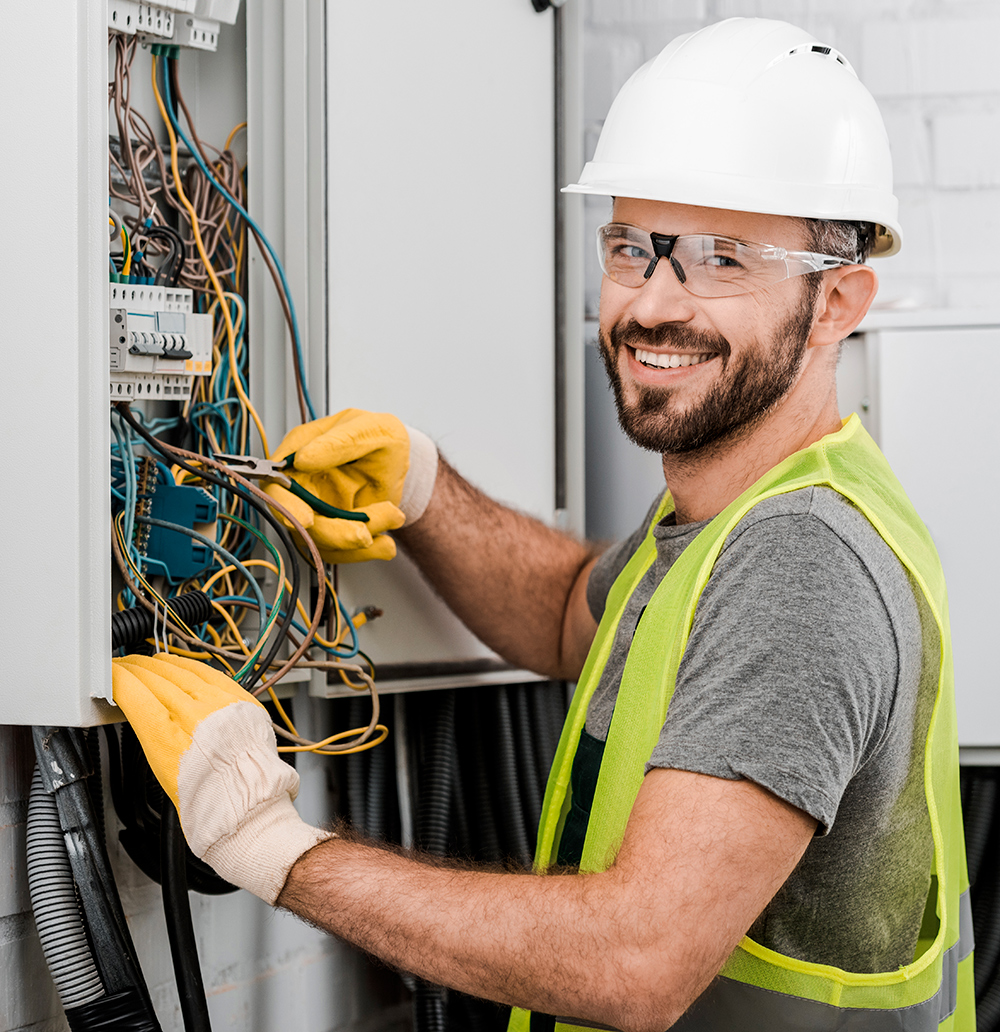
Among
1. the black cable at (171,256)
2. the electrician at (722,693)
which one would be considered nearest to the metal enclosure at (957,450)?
the electrician at (722,693)

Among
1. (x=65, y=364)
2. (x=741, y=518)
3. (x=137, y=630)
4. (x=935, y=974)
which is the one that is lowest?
(x=935, y=974)

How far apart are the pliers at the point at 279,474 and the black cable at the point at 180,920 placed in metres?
0.35

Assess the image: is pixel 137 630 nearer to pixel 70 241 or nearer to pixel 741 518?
pixel 70 241

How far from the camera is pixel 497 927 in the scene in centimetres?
89

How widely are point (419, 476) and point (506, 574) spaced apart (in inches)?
8.0

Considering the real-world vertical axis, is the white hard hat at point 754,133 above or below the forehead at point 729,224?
above

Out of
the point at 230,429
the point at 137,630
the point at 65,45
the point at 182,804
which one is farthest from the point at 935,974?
the point at 65,45

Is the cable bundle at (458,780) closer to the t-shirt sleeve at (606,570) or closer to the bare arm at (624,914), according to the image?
the t-shirt sleeve at (606,570)

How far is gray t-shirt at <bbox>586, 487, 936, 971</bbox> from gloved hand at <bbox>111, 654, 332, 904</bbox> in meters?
0.35

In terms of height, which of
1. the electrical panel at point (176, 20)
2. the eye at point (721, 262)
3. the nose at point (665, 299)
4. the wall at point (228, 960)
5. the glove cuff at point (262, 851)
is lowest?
the wall at point (228, 960)

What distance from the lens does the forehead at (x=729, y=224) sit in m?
1.11

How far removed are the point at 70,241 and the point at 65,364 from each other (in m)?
0.10

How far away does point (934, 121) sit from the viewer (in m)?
1.79

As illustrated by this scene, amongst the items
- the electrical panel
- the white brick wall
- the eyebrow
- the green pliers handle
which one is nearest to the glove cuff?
the green pliers handle
